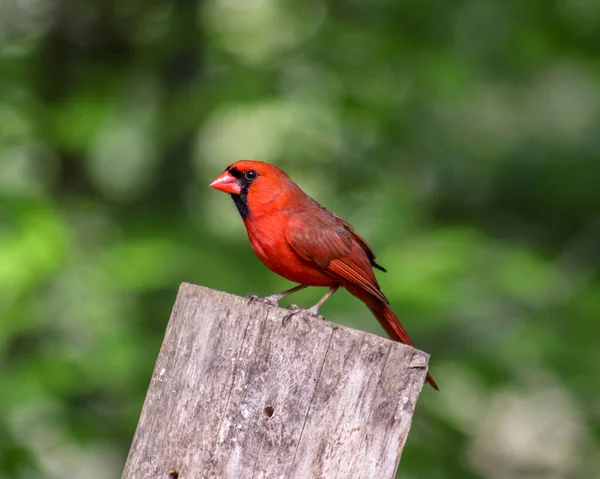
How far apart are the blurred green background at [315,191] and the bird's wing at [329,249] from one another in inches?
46.1

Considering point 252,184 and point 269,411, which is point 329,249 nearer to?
point 252,184

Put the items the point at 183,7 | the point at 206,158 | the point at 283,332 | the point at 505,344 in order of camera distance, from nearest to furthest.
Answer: the point at 283,332, the point at 505,344, the point at 183,7, the point at 206,158

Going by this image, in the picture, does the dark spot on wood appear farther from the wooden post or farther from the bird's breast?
the bird's breast

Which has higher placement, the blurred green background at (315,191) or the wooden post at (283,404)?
the blurred green background at (315,191)

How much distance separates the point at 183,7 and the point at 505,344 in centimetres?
337

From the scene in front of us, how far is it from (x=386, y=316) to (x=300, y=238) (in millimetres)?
426

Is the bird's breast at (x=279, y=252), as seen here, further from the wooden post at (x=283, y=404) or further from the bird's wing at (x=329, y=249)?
the wooden post at (x=283, y=404)

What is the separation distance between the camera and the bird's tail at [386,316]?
3541 millimetres

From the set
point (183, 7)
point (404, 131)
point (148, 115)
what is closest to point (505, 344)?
point (404, 131)

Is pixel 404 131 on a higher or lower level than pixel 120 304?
higher

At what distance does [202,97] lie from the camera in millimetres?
5938

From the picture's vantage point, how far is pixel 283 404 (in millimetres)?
2281

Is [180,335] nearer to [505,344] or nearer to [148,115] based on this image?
[505,344]

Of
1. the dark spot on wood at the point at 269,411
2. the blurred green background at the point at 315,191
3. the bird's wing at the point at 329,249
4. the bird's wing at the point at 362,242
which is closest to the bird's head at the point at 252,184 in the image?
the bird's wing at the point at 329,249
